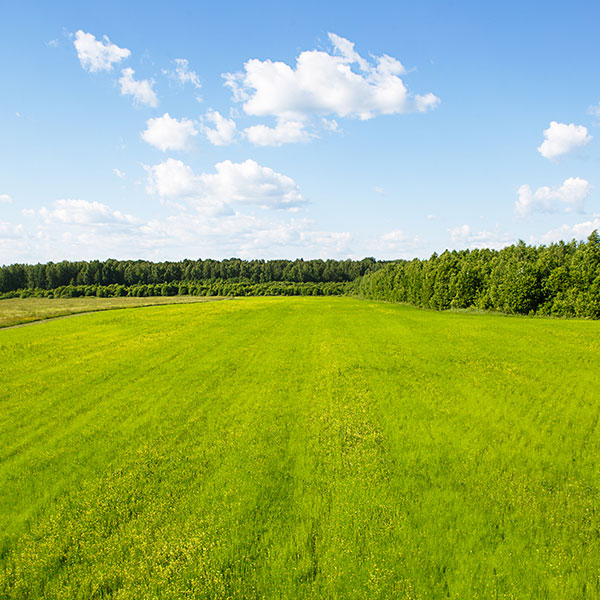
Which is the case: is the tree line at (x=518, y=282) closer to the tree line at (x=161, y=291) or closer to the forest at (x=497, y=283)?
the forest at (x=497, y=283)

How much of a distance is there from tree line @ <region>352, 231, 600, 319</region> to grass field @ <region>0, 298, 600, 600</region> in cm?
3348

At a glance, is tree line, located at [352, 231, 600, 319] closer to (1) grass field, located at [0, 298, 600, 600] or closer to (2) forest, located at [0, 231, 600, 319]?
(2) forest, located at [0, 231, 600, 319]

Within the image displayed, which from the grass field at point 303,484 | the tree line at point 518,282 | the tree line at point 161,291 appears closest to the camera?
the grass field at point 303,484

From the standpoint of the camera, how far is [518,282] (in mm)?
50938

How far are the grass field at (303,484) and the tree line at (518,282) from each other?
33485 millimetres

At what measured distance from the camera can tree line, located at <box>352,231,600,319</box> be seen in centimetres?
4594

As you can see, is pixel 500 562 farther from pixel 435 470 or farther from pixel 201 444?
pixel 201 444

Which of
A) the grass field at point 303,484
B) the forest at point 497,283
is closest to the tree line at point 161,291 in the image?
the forest at point 497,283

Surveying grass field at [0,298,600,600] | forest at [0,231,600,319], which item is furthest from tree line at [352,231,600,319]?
grass field at [0,298,600,600]

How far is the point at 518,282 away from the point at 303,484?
53.2 m

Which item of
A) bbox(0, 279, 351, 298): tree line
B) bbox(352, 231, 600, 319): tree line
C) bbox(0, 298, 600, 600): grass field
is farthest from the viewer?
bbox(0, 279, 351, 298): tree line

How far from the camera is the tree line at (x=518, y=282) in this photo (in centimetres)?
4594

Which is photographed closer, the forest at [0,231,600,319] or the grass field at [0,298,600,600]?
the grass field at [0,298,600,600]

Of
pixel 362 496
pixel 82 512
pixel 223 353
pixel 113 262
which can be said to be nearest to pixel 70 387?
pixel 223 353
